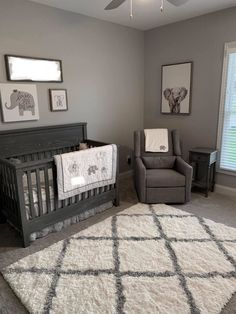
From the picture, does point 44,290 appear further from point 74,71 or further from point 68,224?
point 74,71

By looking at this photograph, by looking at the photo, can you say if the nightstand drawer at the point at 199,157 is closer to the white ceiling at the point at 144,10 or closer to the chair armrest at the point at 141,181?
the chair armrest at the point at 141,181

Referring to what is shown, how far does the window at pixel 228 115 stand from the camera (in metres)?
3.17

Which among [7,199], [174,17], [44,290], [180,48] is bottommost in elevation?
[44,290]

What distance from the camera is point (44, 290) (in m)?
1.73

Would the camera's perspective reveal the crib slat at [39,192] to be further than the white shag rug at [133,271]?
Yes

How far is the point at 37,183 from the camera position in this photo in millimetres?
2312

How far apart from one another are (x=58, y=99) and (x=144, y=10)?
64.2 inches

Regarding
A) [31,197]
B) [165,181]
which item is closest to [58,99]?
[31,197]

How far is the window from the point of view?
10.4 ft

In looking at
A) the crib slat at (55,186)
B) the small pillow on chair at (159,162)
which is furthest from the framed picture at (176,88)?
the crib slat at (55,186)

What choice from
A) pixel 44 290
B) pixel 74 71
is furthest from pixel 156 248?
pixel 74 71

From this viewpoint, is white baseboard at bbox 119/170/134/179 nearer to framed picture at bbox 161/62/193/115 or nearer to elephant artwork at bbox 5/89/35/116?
framed picture at bbox 161/62/193/115

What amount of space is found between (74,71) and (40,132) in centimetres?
100

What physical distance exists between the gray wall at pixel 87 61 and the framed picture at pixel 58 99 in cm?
6
